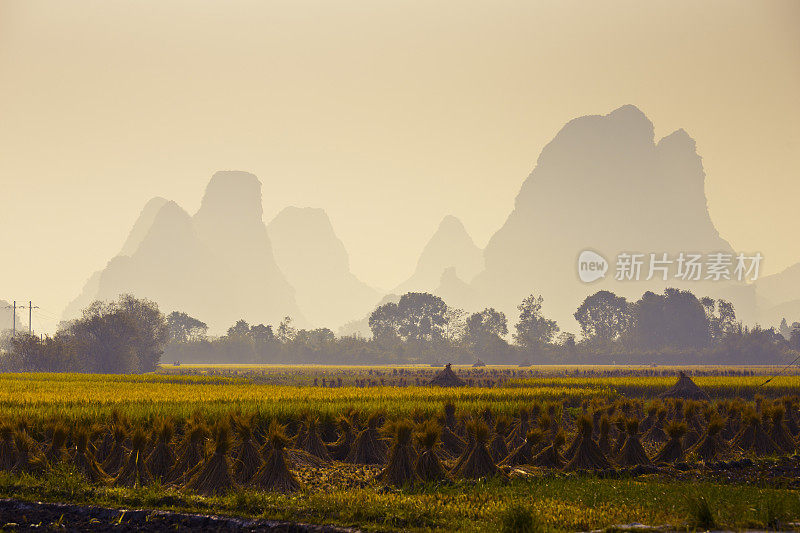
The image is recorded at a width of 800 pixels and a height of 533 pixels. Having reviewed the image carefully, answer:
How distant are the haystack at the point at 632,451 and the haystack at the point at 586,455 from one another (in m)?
0.92

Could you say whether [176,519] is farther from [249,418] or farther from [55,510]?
[249,418]

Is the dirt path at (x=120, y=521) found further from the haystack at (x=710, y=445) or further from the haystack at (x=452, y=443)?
the haystack at (x=710, y=445)

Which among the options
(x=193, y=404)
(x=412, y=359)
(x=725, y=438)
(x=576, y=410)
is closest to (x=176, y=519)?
(x=193, y=404)

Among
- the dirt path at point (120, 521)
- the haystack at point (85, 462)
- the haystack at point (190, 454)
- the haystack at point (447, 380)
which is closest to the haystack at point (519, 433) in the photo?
the haystack at point (190, 454)

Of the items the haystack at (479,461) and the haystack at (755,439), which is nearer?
the haystack at (479,461)

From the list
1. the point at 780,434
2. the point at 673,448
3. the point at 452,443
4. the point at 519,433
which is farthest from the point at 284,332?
the point at 673,448

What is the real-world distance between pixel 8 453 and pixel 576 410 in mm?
24150

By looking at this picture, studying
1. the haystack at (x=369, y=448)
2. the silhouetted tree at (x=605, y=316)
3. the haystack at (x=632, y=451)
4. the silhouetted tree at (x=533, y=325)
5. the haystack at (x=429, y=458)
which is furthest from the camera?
the silhouetted tree at (x=605, y=316)

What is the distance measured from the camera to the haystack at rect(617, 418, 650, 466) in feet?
77.1

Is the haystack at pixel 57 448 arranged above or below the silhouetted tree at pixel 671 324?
below

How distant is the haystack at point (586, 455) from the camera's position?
22469 mm

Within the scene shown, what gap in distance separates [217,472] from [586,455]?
412 inches

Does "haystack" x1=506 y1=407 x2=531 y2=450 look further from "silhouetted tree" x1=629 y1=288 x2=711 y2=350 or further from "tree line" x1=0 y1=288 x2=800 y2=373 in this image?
"silhouetted tree" x1=629 y1=288 x2=711 y2=350

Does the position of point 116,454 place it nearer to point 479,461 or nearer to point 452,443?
point 479,461
